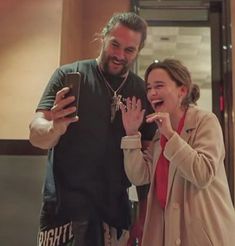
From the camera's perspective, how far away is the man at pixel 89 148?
1190 mm

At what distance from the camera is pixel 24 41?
204cm

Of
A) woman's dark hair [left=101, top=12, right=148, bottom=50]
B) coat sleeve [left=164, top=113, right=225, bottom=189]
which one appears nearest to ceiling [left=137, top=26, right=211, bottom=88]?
woman's dark hair [left=101, top=12, right=148, bottom=50]

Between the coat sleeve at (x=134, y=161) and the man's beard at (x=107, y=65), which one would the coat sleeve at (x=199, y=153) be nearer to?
the coat sleeve at (x=134, y=161)

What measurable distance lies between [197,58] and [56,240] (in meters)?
2.49

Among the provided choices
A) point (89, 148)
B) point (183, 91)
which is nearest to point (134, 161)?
point (89, 148)

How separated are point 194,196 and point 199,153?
0.41ft

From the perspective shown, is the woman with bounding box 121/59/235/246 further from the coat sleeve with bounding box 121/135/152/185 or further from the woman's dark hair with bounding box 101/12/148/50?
the woman's dark hair with bounding box 101/12/148/50

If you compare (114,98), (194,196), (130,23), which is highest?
(130,23)

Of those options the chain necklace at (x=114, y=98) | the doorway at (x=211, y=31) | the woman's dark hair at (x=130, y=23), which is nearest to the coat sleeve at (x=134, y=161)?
the chain necklace at (x=114, y=98)

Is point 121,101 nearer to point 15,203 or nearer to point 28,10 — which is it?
point 15,203

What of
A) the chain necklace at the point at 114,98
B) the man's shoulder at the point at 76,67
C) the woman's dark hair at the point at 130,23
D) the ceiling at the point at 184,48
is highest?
the ceiling at the point at 184,48

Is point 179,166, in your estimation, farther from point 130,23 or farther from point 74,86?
point 130,23

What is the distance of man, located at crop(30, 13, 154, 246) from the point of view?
1.19 m

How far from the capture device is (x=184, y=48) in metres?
3.34
